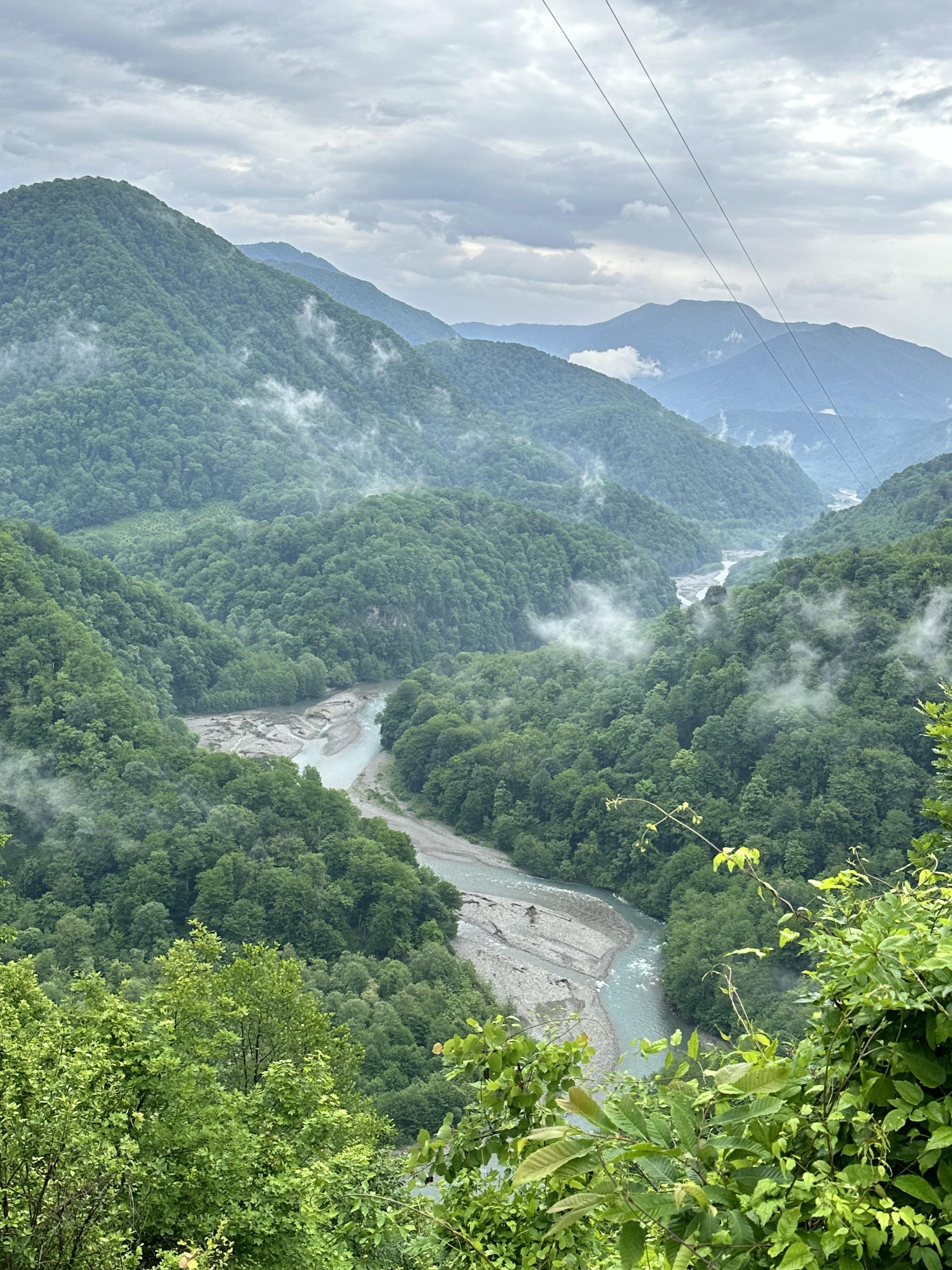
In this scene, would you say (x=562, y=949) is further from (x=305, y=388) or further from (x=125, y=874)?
(x=305, y=388)

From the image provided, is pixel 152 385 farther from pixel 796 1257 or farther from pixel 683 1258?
pixel 796 1257

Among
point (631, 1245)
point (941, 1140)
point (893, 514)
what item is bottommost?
point (631, 1245)

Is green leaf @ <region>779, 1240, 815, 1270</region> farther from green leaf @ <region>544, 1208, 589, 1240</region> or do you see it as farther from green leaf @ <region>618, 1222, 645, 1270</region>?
green leaf @ <region>544, 1208, 589, 1240</region>

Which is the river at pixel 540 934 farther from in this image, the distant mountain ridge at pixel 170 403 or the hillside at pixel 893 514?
the distant mountain ridge at pixel 170 403

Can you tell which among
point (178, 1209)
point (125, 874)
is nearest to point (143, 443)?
point (125, 874)

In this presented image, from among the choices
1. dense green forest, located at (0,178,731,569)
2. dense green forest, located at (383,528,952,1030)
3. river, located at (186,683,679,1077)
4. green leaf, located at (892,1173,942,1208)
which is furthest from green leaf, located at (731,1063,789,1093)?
dense green forest, located at (0,178,731,569)

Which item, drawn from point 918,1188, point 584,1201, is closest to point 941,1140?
point 918,1188
